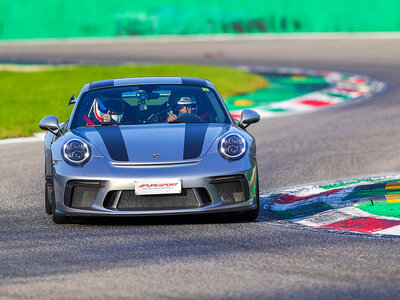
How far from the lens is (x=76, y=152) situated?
6594mm

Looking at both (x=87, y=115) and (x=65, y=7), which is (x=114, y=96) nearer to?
(x=87, y=115)

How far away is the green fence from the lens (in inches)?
1117

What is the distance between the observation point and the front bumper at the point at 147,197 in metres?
6.34

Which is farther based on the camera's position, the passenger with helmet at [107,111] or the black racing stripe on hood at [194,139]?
the passenger with helmet at [107,111]

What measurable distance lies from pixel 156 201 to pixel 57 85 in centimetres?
1365

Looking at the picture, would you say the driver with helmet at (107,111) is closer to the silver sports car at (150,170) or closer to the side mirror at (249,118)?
the silver sports car at (150,170)

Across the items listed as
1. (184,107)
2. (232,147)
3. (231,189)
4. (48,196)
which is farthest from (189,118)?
(48,196)

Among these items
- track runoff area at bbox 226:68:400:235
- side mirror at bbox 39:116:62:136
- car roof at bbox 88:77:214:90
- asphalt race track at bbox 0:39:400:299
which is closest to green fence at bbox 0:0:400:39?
asphalt race track at bbox 0:39:400:299

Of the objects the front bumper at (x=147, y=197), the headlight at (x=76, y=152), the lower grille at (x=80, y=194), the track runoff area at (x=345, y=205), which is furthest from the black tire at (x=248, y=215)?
the headlight at (x=76, y=152)

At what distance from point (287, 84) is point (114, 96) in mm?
11575

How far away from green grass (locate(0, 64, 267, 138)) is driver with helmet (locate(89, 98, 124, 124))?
16.5 feet

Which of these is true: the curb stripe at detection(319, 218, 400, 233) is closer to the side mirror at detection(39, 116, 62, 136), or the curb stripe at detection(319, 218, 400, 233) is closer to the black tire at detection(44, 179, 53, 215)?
the black tire at detection(44, 179, 53, 215)

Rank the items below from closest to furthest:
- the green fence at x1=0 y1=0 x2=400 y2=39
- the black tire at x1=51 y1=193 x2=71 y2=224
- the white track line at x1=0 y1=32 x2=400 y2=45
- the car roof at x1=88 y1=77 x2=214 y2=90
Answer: the black tire at x1=51 y1=193 x2=71 y2=224, the car roof at x1=88 y1=77 x2=214 y2=90, the green fence at x1=0 y1=0 x2=400 y2=39, the white track line at x1=0 y1=32 x2=400 y2=45

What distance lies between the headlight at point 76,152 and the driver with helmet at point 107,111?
0.73 m
